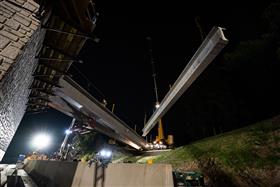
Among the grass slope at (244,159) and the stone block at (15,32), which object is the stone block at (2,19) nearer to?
the stone block at (15,32)

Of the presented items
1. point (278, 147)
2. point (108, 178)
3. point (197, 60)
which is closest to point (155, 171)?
point (108, 178)

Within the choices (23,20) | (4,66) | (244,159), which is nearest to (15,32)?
(23,20)

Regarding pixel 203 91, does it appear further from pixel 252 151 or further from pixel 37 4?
pixel 37 4

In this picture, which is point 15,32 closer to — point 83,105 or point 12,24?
point 12,24

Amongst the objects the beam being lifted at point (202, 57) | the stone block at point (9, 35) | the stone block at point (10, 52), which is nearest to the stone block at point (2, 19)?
the stone block at point (9, 35)

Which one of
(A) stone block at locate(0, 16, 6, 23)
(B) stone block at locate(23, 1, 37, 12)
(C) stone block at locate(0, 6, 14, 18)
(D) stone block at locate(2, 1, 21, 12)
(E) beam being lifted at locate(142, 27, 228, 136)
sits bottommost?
(A) stone block at locate(0, 16, 6, 23)

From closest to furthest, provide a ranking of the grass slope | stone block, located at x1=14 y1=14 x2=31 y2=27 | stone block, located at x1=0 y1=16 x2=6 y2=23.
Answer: stone block, located at x1=0 y1=16 x2=6 y2=23, stone block, located at x1=14 y1=14 x2=31 y2=27, the grass slope

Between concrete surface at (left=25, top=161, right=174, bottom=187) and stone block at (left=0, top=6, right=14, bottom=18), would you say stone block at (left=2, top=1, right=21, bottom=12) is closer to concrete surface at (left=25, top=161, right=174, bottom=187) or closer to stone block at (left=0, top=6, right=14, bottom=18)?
stone block at (left=0, top=6, right=14, bottom=18)

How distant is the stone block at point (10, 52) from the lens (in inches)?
79.8

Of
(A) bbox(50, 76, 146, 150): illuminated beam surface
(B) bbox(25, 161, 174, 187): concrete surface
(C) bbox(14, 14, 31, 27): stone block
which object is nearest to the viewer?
(C) bbox(14, 14, 31, 27): stone block

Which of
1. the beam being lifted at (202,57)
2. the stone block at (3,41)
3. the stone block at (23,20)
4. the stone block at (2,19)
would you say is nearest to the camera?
the stone block at (3,41)

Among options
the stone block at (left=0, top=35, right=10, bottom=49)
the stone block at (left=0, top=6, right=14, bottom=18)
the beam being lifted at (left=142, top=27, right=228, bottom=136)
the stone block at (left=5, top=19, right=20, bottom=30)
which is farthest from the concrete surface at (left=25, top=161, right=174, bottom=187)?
the stone block at (left=0, top=6, right=14, bottom=18)

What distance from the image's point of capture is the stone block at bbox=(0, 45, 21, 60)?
2.03m

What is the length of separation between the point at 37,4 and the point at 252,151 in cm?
910
